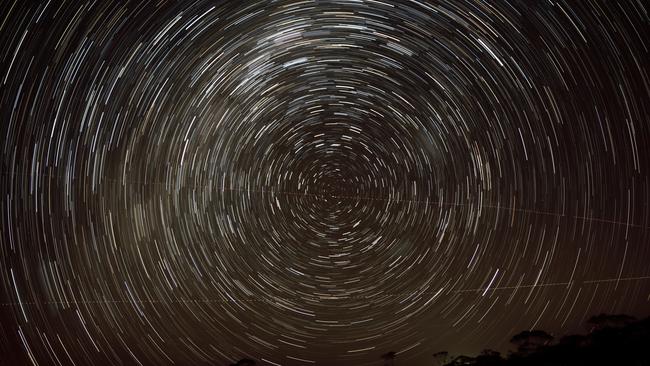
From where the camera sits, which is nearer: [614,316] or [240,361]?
[614,316]

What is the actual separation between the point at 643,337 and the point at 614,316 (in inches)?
282

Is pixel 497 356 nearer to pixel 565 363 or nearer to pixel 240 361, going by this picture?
pixel 565 363

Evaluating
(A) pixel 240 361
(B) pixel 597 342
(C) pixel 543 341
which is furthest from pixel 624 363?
(A) pixel 240 361

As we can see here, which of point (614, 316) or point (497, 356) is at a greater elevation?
point (614, 316)

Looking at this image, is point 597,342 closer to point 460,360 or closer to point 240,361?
point 460,360

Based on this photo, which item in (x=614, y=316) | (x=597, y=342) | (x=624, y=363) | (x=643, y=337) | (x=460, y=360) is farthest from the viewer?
(x=614, y=316)

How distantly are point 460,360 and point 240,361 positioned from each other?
33.4ft

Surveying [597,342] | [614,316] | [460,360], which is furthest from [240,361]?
[597,342]

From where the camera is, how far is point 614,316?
1556cm

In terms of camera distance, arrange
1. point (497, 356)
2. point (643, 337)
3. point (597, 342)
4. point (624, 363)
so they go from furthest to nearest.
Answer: point (497, 356)
point (597, 342)
point (643, 337)
point (624, 363)

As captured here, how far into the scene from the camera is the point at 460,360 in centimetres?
1398

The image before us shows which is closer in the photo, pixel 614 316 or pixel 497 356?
pixel 497 356

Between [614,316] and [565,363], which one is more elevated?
[614,316]

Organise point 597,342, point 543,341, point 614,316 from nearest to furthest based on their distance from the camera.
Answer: point 597,342
point 614,316
point 543,341
